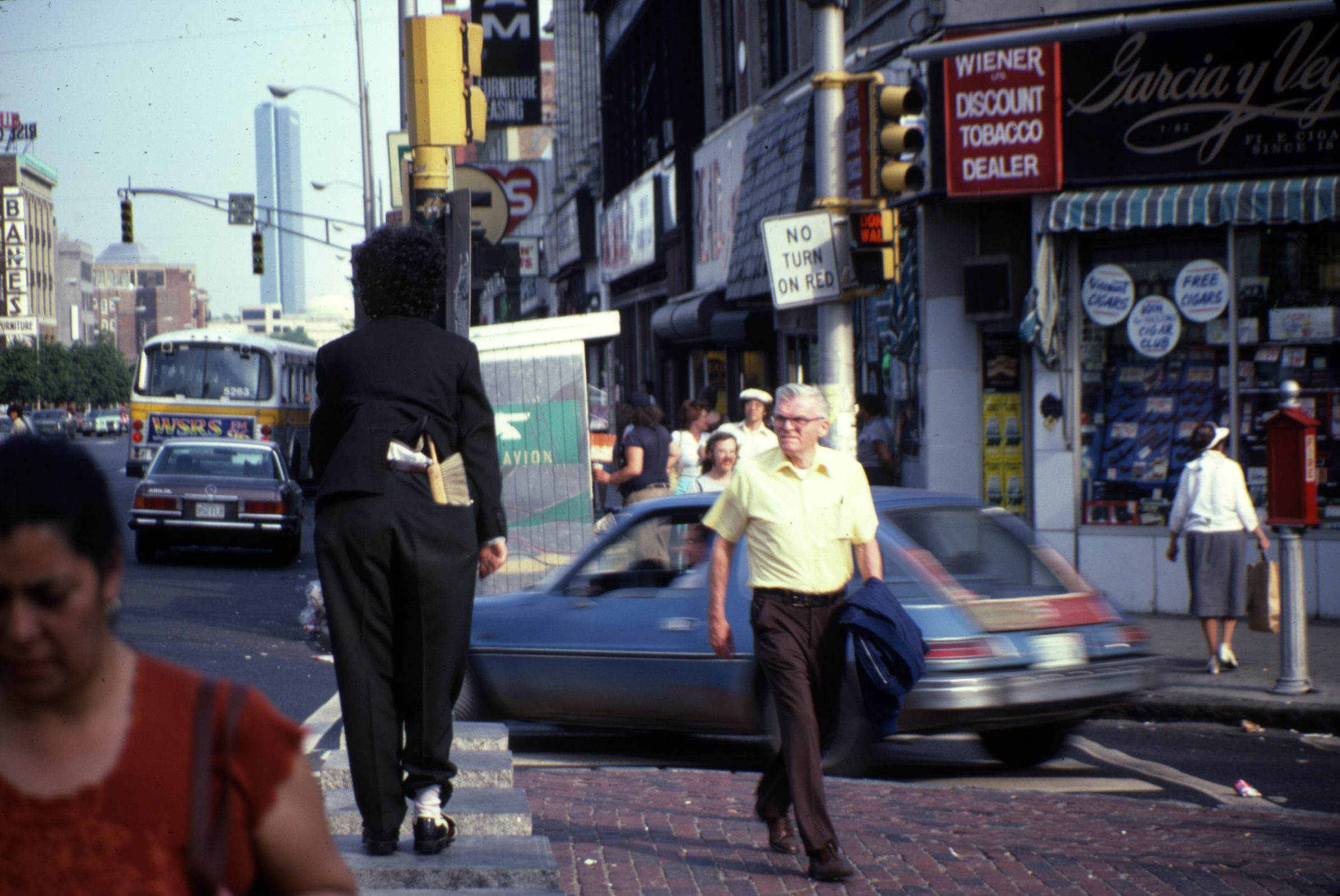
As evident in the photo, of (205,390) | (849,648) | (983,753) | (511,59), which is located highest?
(511,59)

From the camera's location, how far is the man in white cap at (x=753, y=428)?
37.0 ft

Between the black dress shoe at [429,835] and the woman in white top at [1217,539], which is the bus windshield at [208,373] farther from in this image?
the black dress shoe at [429,835]

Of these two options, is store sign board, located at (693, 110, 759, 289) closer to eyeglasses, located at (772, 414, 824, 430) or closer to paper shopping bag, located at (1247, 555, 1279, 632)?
paper shopping bag, located at (1247, 555, 1279, 632)

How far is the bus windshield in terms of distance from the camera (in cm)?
3256

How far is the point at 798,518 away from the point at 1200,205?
8372mm

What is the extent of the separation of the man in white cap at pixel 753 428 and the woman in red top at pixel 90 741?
9469 mm

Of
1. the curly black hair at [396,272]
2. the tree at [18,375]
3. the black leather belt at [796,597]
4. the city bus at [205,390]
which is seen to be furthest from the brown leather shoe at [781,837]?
the tree at [18,375]

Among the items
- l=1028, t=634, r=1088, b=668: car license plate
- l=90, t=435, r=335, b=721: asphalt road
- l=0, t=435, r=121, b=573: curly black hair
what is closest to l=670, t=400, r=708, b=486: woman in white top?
l=90, t=435, r=335, b=721: asphalt road

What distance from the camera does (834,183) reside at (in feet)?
30.3

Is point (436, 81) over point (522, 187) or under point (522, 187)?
under

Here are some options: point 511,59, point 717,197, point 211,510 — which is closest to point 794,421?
point 211,510

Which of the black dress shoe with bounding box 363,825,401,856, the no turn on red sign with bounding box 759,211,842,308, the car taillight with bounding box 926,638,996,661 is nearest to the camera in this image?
the black dress shoe with bounding box 363,825,401,856

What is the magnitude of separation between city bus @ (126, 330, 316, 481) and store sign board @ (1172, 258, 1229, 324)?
22.7 meters

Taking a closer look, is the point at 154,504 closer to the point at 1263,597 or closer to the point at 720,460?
the point at 720,460
